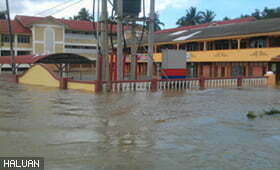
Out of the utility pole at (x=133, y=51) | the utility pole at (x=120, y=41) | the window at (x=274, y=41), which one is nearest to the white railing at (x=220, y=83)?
the utility pole at (x=133, y=51)

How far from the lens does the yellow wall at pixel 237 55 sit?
32.3 m

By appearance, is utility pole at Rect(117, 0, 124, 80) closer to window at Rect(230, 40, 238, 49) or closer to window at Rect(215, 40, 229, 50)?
window at Rect(230, 40, 238, 49)

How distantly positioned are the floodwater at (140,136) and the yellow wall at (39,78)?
9588mm

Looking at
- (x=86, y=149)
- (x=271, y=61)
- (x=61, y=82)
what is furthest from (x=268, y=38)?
(x=86, y=149)

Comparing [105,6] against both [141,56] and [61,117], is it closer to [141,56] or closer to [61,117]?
[141,56]

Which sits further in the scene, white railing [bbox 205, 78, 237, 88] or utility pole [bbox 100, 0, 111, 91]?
white railing [bbox 205, 78, 237, 88]

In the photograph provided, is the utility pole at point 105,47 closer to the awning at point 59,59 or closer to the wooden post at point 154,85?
the wooden post at point 154,85

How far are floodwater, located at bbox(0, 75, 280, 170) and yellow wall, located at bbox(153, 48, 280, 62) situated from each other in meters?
19.7

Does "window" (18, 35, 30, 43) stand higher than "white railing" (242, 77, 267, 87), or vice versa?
"window" (18, 35, 30, 43)

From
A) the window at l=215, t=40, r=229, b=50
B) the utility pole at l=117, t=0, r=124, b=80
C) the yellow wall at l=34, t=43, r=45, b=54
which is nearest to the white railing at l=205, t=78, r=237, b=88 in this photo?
the utility pole at l=117, t=0, r=124, b=80

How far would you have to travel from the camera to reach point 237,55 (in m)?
35.8

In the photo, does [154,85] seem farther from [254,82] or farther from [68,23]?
[68,23]

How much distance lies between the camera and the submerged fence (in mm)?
20391

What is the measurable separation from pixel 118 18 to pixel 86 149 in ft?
46.6
